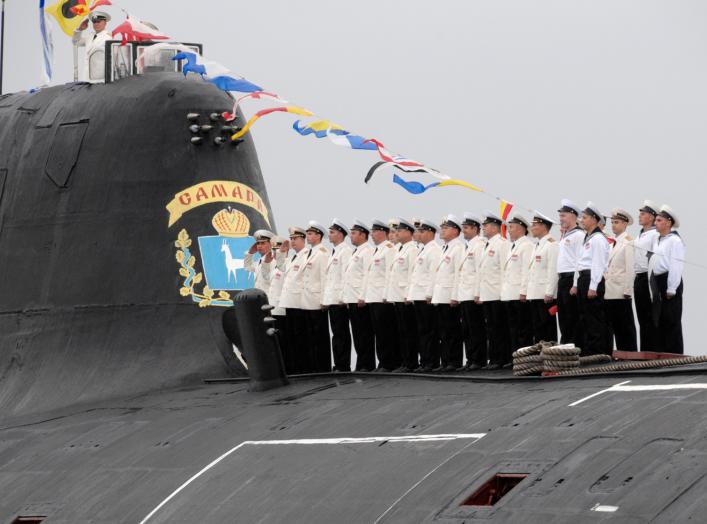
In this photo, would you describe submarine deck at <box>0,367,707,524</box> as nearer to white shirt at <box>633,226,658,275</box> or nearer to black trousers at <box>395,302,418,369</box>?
black trousers at <box>395,302,418,369</box>

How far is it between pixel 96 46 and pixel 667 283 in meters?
7.28

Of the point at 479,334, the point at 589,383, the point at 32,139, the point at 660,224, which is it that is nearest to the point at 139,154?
the point at 32,139

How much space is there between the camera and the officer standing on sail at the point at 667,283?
13.8 m

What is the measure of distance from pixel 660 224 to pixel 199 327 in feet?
16.4

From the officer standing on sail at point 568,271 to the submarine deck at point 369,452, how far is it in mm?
2485

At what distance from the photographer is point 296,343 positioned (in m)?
16.4

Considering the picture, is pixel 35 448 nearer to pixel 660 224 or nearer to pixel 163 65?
pixel 163 65

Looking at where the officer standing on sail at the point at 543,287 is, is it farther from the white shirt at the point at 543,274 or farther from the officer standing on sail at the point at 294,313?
the officer standing on sail at the point at 294,313

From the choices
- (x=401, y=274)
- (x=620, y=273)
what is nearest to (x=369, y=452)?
(x=620, y=273)

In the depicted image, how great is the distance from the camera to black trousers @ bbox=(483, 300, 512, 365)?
47.8 feet

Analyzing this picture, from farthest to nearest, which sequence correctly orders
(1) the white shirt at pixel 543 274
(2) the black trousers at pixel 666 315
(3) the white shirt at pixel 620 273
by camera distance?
(1) the white shirt at pixel 543 274, (3) the white shirt at pixel 620 273, (2) the black trousers at pixel 666 315

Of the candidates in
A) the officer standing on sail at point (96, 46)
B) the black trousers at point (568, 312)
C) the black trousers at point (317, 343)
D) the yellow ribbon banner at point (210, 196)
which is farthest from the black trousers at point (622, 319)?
the officer standing on sail at point (96, 46)

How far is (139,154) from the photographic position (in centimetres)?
1512

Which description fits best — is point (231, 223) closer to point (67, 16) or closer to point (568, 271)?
point (568, 271)
